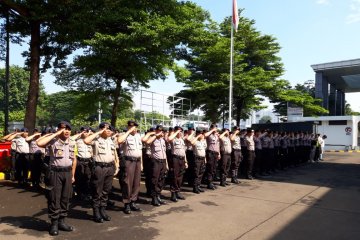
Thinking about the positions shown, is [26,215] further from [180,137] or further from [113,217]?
[180,137]

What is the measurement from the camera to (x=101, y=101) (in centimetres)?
1755

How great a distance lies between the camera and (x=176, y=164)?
26.7 ft

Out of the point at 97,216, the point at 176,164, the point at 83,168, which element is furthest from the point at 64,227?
the point at 176,164

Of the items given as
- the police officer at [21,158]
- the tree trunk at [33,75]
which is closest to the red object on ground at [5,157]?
the police officer at [21,158]

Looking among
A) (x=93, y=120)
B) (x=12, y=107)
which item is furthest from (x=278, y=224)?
(x=12, y=107)

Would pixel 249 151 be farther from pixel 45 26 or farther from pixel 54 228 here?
pixel 45 26

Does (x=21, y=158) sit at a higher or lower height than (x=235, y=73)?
lower

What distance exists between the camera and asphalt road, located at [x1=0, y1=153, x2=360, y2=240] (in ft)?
18.4

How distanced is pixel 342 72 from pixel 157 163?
31.0 m

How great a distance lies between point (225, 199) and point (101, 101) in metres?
11.0

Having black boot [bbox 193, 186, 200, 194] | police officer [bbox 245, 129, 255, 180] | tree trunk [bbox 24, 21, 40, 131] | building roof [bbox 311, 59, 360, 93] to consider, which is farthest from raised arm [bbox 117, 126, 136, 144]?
building roof [bbox 311, 59, 360, 93]

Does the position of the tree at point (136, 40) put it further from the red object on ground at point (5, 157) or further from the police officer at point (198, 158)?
the police officer at point (198, 158)

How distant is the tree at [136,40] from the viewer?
1349 centimetres

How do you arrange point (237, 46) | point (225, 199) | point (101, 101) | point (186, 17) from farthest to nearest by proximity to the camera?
point (237, 46) → point (101, 101) → point (186, 17) → point (225, 199)
